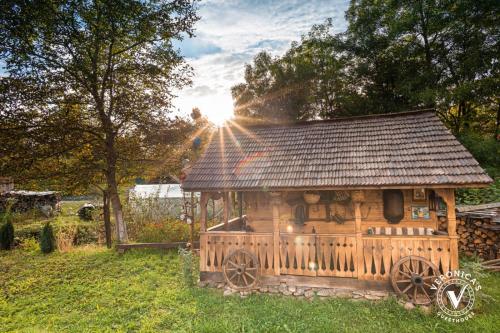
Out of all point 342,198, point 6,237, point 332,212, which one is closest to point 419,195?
point 342,198

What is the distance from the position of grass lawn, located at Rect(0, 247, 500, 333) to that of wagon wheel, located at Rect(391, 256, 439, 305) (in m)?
0.45

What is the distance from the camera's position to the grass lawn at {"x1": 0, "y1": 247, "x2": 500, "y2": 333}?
6027 millimetres

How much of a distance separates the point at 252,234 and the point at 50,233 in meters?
10.2

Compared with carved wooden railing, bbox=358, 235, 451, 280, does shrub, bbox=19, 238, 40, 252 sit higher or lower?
lower

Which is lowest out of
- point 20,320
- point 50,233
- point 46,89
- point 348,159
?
point 20,320

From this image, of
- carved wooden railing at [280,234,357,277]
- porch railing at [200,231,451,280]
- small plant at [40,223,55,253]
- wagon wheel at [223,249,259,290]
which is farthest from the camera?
small plant at [40,223,55,253]

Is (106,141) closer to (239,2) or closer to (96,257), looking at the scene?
(96,257)

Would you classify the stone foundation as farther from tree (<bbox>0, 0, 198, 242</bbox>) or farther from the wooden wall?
tree (<bbox>0, 0, 198, 242</bbox>)

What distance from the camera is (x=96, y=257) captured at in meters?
11.8

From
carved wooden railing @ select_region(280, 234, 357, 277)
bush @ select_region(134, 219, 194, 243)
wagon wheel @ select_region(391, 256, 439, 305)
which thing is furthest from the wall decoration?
bush @ select_region(134, 219, 194, 243)

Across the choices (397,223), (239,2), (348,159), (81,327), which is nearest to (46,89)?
(239,2)

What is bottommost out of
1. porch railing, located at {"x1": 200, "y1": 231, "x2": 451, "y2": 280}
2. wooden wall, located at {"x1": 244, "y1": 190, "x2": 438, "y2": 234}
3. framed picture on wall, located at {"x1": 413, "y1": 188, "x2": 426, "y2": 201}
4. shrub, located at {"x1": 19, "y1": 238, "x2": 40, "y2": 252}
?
shrub, located at {"x1": 19, "y1": 238, "x2": 40, "y2": 252}

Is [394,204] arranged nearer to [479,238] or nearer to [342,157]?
[342,157]

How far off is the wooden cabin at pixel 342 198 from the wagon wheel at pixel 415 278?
2 centimetres
